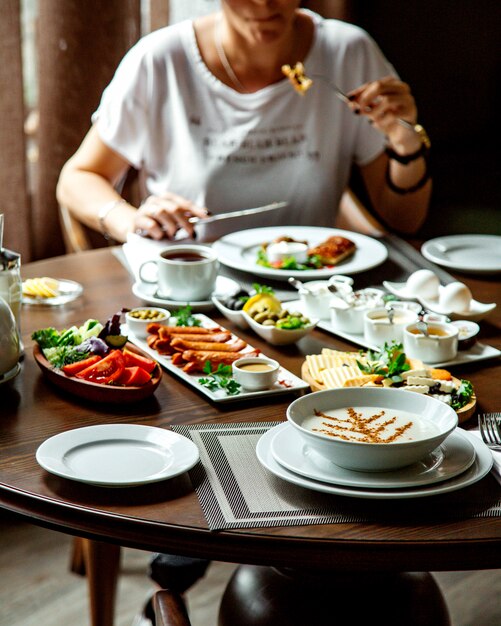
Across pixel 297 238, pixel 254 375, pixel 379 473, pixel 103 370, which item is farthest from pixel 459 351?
pixel 297 238

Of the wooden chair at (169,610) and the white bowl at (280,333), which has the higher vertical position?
the white bowl at (280,333)

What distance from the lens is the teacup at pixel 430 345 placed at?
1376 mm

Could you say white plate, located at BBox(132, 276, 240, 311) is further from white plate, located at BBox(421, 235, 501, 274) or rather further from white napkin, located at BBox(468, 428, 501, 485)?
white napkin, located at BBox(468, 428, 501, 485)

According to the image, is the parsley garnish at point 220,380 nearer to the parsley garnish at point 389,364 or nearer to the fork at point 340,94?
the parsley garnish at point 389,364

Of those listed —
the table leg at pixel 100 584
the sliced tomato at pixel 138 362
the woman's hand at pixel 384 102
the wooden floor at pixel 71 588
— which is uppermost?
the woman's hand at pixel 384 102

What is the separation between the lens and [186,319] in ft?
4.92

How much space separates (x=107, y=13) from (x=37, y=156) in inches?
20.0

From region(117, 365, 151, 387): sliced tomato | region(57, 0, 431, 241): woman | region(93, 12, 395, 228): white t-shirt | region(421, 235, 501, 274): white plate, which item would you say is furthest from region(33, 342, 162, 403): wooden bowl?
region(93, 12, 395, 228): white t-shirt

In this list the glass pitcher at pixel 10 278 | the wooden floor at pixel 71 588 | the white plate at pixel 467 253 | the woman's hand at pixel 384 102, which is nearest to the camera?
the glass pitcher at pixel 10 278

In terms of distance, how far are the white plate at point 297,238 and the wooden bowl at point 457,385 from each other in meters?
0.44

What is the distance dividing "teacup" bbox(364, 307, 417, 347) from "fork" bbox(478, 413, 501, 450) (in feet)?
1.03

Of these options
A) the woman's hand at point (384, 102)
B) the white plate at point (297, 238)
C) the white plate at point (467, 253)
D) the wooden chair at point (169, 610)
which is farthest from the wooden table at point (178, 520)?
the woman's hand at point (384, 102)

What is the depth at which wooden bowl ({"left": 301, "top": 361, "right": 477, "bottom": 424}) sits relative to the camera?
1186 millimetres

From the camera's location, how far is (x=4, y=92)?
2.50 metres
